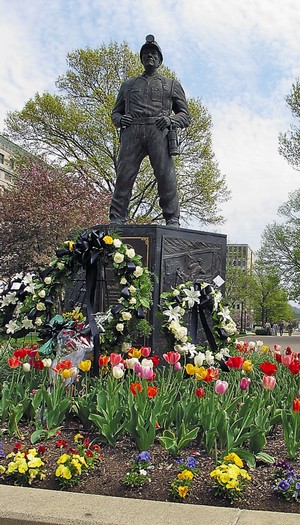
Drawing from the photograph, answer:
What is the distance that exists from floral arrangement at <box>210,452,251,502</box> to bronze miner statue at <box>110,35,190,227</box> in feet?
16.9

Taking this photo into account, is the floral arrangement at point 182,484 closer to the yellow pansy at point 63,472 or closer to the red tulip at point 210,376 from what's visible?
the yellow pansy at point 63,472

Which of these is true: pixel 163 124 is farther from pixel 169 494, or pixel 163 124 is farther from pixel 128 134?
pixel 169 494

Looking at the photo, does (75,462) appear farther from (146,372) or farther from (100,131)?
(100,131)

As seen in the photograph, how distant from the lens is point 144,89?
8.09 m

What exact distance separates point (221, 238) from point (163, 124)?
1785mm

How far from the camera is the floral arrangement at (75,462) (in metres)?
3.53

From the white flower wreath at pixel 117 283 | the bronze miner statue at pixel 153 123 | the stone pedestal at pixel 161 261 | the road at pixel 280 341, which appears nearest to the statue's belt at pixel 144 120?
the bronze miner statue at pixel 153 123

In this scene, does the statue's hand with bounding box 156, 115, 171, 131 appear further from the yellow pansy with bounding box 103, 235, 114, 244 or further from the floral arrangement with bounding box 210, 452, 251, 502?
the floral arrangement with bounding box 210, 452, 251, 502

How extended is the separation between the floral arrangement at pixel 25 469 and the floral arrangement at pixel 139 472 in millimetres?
546

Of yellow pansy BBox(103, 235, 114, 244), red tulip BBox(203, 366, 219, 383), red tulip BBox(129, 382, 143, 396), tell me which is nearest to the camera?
red tulip BBox(129, 382, 143, 396)

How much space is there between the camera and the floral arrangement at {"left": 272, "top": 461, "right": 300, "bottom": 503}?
3279mm

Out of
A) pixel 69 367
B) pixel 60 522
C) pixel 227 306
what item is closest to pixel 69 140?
pixel 227 306

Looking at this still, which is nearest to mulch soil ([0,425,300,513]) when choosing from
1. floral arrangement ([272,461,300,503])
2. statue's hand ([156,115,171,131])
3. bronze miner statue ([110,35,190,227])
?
floral arrangement ([272,461,300,503])

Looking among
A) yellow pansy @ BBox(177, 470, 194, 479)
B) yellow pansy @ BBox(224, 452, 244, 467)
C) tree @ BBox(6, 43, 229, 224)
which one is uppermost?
tree @ BBox(6, 43, 229, 224)
